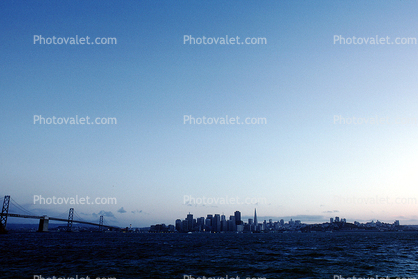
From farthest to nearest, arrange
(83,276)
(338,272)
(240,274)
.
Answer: (338,272) < (240,274) < (83,276)

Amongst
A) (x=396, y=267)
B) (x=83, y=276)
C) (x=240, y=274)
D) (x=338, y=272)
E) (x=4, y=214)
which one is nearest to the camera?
(x=83, y=276)

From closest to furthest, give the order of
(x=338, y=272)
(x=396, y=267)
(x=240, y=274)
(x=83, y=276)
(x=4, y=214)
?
(x=83, y=276)
(x=240, y=274)
(x=338, y=272)
(x=396, y=267)
(x=4, y=214)

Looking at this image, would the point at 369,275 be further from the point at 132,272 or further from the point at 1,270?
the point at 1,270

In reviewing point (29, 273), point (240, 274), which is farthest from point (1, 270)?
point (240, 274)

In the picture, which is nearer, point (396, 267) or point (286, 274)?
point (286, 274)

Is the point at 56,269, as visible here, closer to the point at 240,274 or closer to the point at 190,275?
the point at 190,275

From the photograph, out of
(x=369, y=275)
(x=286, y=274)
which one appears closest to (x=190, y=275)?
(x=286, y=274)

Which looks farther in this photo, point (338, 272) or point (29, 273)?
point (338, 272)

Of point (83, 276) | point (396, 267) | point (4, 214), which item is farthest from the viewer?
point (4, 214)

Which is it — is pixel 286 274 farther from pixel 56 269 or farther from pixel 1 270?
pixel 1 270
